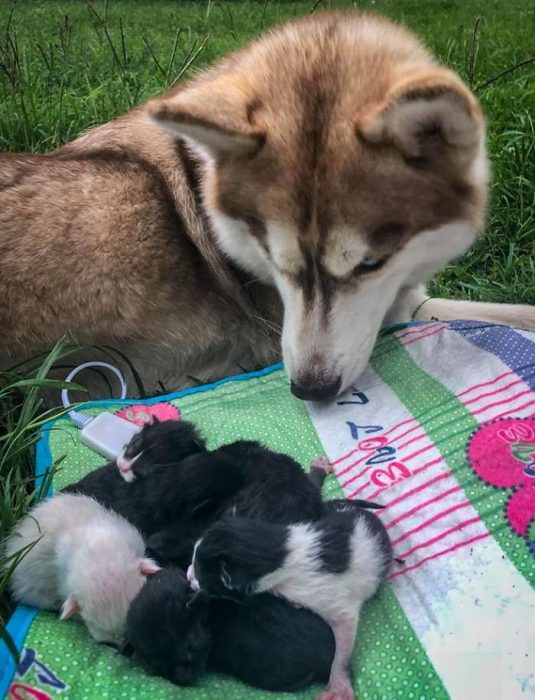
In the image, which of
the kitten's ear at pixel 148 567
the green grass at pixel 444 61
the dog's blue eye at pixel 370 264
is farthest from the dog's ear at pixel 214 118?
the green grass at pixel 444 61

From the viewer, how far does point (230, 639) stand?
1.59 meters

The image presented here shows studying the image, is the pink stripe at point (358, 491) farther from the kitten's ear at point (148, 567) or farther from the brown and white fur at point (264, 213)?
the kitten's ear at point (148, 567)

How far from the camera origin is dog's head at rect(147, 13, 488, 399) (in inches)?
82.0

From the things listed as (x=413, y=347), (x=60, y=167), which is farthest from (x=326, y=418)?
(x=60, y=167)

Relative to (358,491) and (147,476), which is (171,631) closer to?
(147,476)

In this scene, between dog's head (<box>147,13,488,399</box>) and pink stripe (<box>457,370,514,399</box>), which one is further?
pink stripe (<box>457,370,514,399</box>)

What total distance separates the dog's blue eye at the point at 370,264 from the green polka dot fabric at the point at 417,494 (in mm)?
440

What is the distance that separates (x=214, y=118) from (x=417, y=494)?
115cm

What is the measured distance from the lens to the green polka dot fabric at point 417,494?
1579 millimetres

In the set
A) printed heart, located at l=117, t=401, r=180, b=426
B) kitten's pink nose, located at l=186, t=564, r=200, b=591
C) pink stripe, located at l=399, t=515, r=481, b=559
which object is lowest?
printed heart, located at l=117, t=401, r=180, b=426

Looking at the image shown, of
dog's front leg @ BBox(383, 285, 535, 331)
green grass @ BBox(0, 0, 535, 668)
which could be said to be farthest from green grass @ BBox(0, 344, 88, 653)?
dog's front leg @ BBox(383, 285, 535, 331)

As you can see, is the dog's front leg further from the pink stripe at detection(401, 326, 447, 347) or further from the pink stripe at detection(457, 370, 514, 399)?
the pink stripe at detection(457, 370, 514, 399)

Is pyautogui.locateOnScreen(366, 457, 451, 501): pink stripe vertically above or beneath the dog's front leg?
above

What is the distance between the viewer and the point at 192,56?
443 cm
